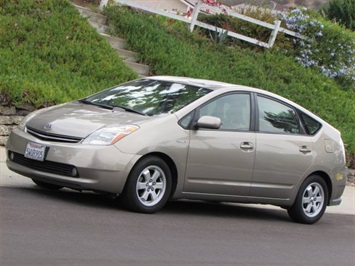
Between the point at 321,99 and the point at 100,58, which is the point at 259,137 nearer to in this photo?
the point at 100,58

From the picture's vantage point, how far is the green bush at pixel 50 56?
42.8 feet

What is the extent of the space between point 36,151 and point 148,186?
1.24 meters

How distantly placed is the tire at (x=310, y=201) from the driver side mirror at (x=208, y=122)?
5.48 feet

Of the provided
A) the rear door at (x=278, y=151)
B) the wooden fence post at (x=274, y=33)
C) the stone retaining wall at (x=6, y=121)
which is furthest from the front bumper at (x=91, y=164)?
the wooden fence post at (x=274, y=33)

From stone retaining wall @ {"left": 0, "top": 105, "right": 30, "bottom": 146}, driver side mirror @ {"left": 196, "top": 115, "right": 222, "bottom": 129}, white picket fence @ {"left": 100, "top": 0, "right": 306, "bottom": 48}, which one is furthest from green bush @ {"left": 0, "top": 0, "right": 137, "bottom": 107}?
driver side mirror @ {"left": 196, "top": 115, "right": 222, "bottom": 129}

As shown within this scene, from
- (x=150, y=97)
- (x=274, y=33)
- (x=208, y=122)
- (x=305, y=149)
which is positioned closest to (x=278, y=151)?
(x=305, y=149)

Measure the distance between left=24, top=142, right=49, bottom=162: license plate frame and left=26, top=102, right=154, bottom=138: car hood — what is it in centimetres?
18

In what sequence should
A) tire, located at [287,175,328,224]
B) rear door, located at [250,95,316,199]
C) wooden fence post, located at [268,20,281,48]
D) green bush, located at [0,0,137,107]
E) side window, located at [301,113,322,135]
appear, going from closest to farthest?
rear door, located at [250,95,316,199] → tire, located at [287,175,328,224] → side window, located at [301,113,322,135] → green bush, located at [0,0,137,107] → wooden fence post, located at [268,20,281,48]

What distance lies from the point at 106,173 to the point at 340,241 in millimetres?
2879

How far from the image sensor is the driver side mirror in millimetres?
9531

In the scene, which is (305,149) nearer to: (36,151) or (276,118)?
(276,118)

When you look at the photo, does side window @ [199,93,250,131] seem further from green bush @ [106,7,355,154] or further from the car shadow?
green bush @ [106,7,355,154]

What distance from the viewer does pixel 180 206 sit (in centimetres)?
1064

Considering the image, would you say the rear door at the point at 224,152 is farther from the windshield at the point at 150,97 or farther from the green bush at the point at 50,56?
the green bush at the point at 50,56
